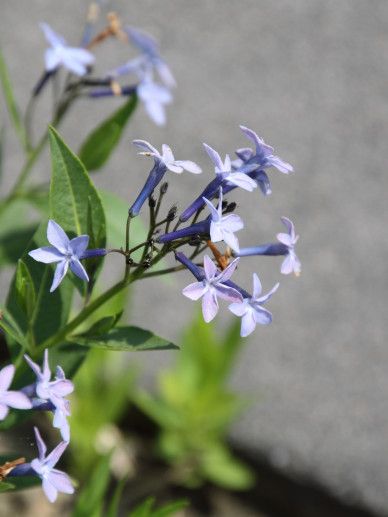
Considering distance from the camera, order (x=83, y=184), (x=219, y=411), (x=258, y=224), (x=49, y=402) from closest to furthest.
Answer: (x=49, y=402)
(x=83, y=184)
(x=219, y=411)
(x=258, y=224)

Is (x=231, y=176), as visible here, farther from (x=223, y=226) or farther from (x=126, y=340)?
(x=126, y=340)

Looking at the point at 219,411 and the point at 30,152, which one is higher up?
the point at 30,152

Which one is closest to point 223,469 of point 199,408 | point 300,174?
point 199,408

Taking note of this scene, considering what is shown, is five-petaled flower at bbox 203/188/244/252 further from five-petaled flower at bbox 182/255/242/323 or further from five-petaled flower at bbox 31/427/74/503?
five-petaled flower at bbox 31/427/74/503

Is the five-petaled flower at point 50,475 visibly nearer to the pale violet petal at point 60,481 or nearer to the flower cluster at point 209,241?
the pale violet petal at point 60,481

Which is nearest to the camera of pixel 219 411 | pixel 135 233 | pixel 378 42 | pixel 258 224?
pixel 135 233

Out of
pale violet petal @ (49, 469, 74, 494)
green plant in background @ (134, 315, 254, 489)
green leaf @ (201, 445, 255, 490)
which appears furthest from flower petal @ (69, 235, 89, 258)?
green leaf @ (201, 445, 255, 490)

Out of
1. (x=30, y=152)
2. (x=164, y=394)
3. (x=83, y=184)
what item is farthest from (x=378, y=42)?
(x=83, y=184)

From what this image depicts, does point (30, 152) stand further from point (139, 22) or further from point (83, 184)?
point (139, 22)
